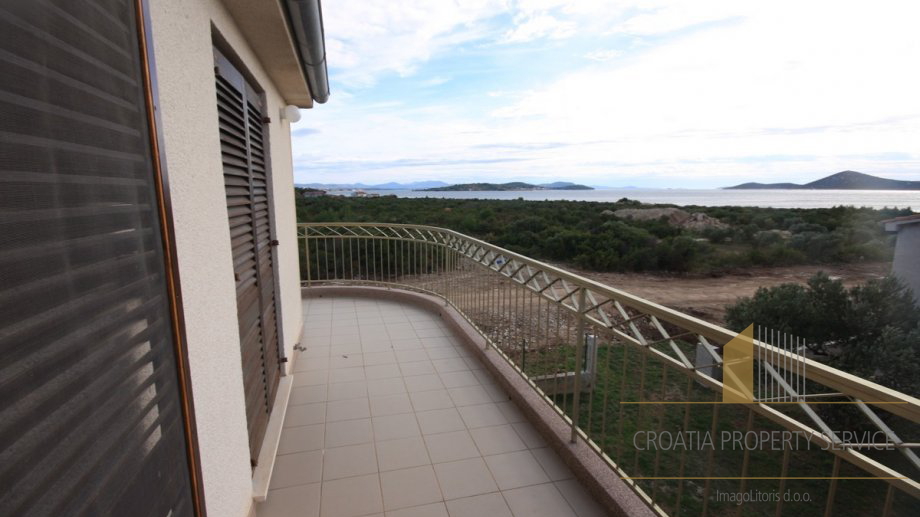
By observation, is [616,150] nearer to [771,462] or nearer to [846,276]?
[846,276]

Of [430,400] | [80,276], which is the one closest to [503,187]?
[430,400]

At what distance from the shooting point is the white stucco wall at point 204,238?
119 centimetres

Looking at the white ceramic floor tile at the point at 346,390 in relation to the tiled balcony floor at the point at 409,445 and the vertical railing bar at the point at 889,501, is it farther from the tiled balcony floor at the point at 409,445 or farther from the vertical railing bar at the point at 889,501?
the vertical railing bar at the point at 889,501

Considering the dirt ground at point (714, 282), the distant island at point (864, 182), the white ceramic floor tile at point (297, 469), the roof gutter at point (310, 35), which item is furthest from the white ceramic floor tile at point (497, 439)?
the distant island at point (864, 182)

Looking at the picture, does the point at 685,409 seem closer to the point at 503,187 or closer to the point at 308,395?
the point at 308,395

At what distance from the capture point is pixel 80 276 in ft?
1.95

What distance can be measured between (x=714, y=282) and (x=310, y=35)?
18166 millimetres

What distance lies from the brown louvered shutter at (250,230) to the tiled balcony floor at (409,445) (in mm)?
346

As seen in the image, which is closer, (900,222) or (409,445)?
(409,445)

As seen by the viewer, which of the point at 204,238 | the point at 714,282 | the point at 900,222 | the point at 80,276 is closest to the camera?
the point at 80,276

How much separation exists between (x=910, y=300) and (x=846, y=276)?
11553 millimetres

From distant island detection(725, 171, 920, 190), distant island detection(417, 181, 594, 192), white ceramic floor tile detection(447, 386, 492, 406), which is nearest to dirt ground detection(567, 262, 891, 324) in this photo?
distant island detection(725, 171, 920, 190)

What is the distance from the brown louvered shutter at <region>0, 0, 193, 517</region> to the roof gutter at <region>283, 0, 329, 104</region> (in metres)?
1.47

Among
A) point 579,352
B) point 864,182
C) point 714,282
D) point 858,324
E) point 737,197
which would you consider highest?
point 864,182
